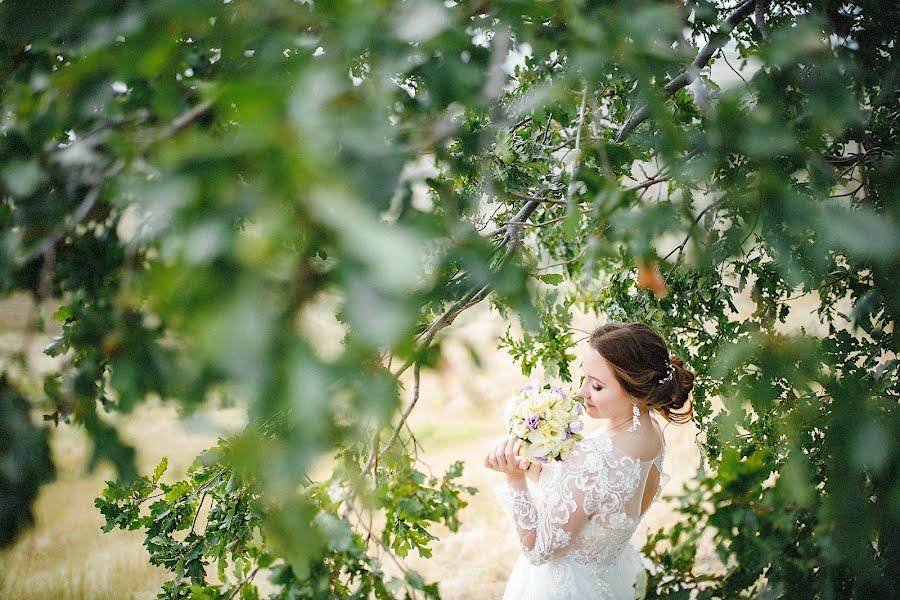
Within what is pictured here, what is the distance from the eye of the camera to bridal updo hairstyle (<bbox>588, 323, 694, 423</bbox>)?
80.9 inches

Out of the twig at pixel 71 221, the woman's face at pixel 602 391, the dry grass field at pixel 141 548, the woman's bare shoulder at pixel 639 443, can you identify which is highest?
the twig at pixel 71 221

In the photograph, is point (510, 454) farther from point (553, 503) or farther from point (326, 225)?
point (326, 225)

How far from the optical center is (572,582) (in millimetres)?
1992

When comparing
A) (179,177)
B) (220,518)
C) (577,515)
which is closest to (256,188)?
(179,177)

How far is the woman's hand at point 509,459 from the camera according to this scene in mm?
2021

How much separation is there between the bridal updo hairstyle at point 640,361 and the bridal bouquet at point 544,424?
0.68ft

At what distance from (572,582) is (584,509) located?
274 millimetres

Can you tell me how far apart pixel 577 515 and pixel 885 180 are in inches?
57.2

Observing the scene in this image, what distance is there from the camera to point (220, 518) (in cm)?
158

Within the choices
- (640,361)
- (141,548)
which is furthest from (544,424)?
(141,548)

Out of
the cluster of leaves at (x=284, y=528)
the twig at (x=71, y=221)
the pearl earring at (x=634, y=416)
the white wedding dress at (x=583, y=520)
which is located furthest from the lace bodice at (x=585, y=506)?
the twig at (x=71, y=221)

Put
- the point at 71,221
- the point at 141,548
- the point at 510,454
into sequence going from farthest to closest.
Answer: the point at 141,548 → the point at 510,454 → the point at 71,221

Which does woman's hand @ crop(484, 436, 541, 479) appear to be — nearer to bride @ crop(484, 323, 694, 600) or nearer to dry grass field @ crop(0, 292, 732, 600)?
bride @ crop(484, 323, 694, 600)

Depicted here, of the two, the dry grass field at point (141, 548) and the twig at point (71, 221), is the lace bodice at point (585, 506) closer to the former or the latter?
the twig at point (71, 221)
